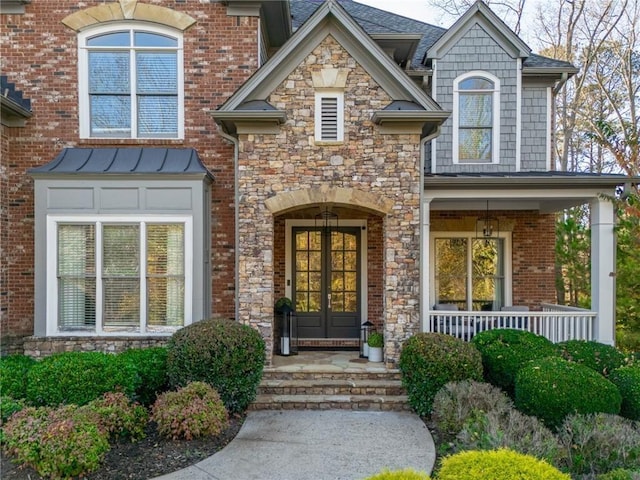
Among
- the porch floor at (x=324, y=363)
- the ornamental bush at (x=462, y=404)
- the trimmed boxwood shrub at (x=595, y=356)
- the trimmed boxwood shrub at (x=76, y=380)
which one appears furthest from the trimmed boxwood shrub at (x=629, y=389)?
the trimmed boxwood shrub at (x=76, y=380)

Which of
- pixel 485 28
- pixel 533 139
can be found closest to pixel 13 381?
pixel 533 139

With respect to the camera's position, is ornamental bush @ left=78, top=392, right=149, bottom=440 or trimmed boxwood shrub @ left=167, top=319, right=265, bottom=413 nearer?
ornamental bush @ left=78, top=392, right=149, bottom=440

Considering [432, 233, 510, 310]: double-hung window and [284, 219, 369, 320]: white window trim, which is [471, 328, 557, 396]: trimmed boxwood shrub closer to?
[284, 219, 369, 320]: white window trim

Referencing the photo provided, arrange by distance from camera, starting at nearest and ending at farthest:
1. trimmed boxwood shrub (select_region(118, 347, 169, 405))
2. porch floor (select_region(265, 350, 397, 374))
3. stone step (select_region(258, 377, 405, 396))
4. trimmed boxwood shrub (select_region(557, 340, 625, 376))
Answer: trimmed boxwood shrub (select_region(118, 347, 169, 405)) < trimmed boxwood shrub (select_region(557, 340, 625, 376)) < stone step (select_region(258, 377, 405, 396)) < porch floor (select_region(265, 350, 397, 374))

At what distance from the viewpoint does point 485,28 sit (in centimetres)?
927

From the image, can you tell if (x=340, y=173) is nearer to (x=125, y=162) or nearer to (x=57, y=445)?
(x=125, y=162)

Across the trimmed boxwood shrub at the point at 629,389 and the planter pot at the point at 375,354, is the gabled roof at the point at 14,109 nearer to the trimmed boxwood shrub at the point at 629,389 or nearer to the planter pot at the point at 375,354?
the planter pot at the point at 375,354

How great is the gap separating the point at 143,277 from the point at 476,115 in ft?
24.1

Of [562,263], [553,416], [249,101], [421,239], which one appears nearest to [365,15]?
[249,101]

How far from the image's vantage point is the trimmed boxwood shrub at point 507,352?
20.3ft

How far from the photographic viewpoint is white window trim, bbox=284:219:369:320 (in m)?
8.99

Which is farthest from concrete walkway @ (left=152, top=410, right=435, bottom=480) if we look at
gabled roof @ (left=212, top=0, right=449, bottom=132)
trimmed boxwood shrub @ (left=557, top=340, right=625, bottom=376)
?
gabled roof @ (left=212, top=0, right=449, bottom=132)

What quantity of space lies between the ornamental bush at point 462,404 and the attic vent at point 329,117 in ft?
13.4

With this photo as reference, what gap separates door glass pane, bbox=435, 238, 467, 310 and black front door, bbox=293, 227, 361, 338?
78.8 inches
